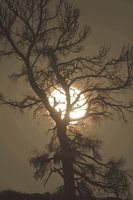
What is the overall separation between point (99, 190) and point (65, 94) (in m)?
3.48

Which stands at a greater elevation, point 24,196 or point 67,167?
point 67,167

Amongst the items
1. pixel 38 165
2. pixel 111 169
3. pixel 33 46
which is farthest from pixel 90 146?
pixel 33 46

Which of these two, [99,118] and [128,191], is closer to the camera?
[128,191]

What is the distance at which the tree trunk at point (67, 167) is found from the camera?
12352 mm

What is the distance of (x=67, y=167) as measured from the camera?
12602 mm

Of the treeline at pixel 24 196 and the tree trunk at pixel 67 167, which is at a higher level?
the tree trunk at pixel 67 167

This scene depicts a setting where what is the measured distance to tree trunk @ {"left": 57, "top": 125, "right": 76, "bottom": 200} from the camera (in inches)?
486

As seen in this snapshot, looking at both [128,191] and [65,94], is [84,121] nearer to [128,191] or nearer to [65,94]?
[65,94]

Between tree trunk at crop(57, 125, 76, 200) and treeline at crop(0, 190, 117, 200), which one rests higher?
tree trunk at crop(57, 125, 76, 200)

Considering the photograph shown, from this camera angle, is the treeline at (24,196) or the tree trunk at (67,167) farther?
the treeline at (24,196)

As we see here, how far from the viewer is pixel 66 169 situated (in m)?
12.6

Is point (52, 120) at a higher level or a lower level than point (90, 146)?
higher

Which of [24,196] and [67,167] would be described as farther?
[24,196]

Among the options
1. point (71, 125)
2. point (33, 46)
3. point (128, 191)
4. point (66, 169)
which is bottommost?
point (128, 191)
